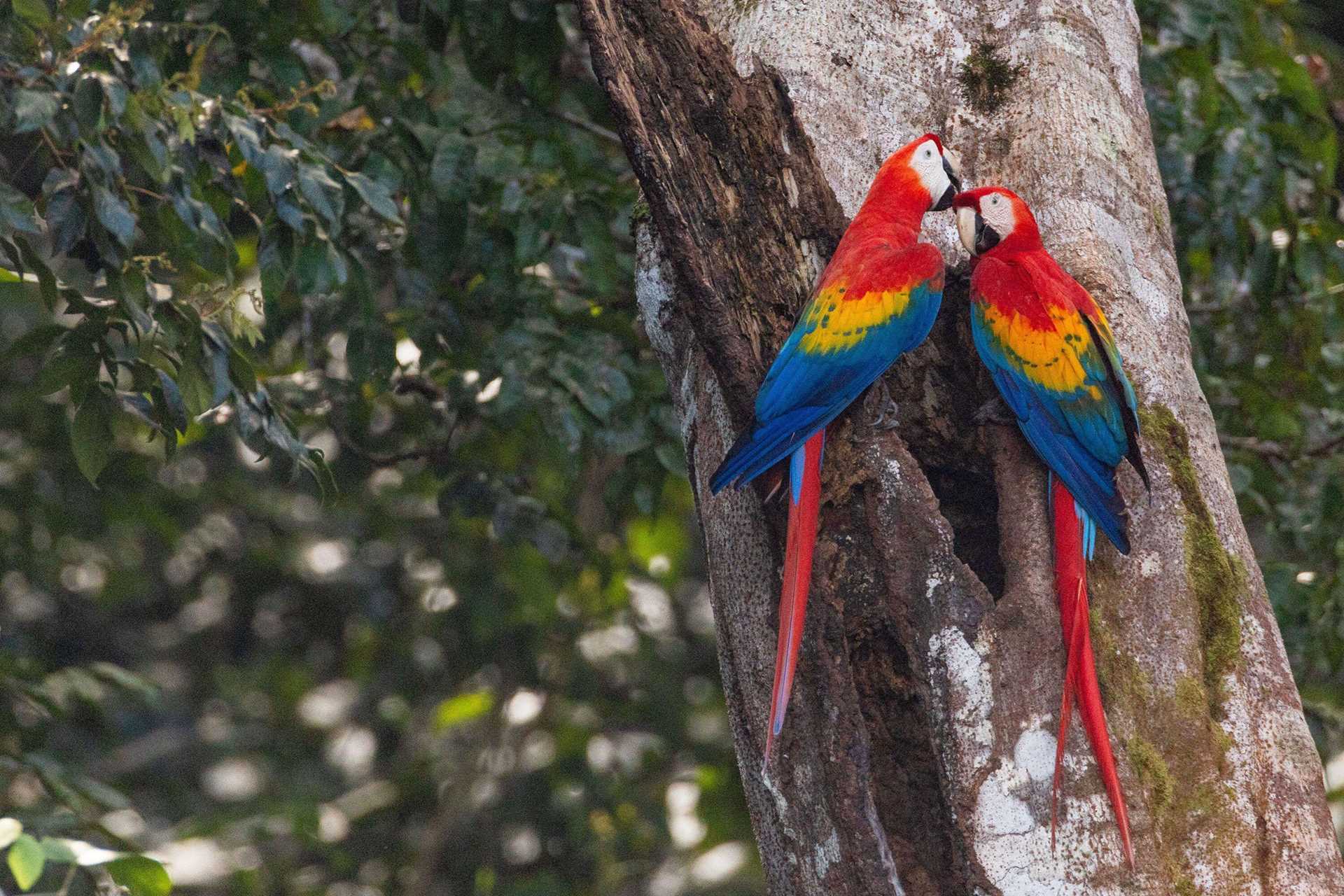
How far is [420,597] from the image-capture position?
5.36m

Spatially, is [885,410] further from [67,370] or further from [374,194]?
[67,370]

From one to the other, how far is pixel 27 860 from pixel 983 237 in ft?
4.72

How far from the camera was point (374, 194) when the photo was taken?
2.51 m

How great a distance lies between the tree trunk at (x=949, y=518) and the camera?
5.40ft

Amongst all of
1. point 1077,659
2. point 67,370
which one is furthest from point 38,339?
point 1077,659

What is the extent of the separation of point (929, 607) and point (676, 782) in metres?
3.50

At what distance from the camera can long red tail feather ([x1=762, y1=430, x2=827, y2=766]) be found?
1.71m

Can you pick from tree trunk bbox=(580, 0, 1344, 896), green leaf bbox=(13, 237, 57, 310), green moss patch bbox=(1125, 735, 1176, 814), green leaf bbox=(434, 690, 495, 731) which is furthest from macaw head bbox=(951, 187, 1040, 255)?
green leaf bbox=(434, 690, 495, 731)

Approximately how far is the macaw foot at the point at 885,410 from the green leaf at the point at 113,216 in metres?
1.18

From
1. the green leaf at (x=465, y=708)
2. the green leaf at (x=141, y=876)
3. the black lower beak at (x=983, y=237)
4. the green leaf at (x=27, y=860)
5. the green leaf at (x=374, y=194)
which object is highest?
the black lower beak at (x=983, y=237)

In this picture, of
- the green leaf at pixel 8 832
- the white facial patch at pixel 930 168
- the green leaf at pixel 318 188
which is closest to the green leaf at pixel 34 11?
the green leaf at pixel 318 188

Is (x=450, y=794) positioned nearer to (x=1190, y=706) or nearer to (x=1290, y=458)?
(x=1290, y=458)

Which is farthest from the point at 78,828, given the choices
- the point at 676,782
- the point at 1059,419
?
the point at 676,782

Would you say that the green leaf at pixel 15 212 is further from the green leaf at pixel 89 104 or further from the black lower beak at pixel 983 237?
the black lower beak at pixel 983 237
